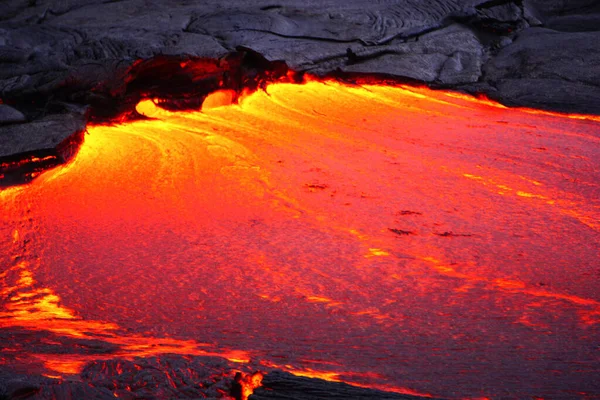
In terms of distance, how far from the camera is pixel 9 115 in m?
4.51

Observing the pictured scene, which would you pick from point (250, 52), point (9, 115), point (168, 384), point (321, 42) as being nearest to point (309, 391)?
point (168, 384)

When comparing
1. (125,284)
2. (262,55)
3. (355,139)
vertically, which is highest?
(262,55)

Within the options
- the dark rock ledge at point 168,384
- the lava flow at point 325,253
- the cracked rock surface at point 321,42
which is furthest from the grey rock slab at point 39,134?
the dark rock ledge at point 168,384

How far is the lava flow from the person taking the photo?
2043 millimetres

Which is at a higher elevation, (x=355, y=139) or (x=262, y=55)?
(x=262, y=55)

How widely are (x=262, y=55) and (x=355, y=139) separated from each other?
1768mm

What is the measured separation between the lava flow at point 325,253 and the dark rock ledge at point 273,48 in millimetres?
549

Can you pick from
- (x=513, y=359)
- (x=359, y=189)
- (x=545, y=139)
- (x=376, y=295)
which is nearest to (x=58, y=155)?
(x=359, y=189)

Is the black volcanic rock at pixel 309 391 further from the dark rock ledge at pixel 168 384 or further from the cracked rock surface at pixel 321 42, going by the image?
the cracked rock surface at pixel 321 42

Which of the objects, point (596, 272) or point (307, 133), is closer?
point (596, 272)

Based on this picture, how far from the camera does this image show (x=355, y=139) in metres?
4.80

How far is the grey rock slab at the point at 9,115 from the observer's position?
4.46 meters

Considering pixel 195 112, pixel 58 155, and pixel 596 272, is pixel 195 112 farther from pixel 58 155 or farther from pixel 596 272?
pixel 596 272

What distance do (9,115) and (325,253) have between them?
2.86m
